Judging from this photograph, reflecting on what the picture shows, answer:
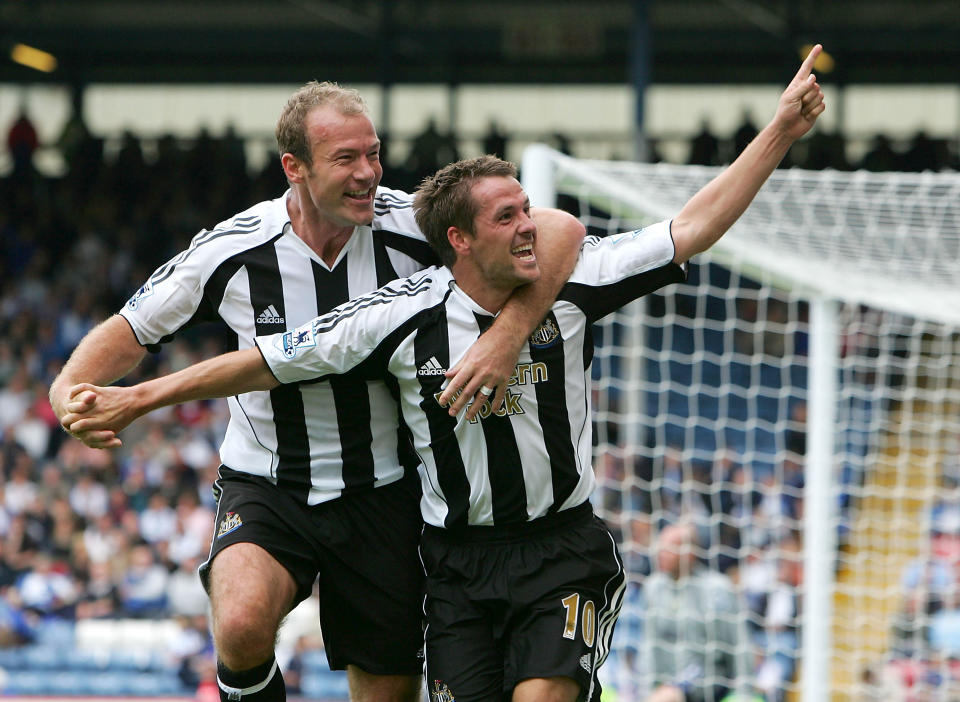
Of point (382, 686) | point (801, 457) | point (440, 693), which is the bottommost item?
point (801, 457)

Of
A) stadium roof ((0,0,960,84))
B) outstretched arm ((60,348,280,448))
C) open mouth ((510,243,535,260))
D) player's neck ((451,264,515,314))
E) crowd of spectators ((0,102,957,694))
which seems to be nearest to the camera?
outstretched arm ((60,348,280,448))

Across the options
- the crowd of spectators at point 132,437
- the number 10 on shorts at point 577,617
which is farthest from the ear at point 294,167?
the crowd of spectators at point 132,437

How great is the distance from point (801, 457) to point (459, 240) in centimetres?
665

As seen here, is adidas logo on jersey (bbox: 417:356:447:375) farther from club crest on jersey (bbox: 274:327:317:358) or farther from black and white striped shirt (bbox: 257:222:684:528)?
club crest on jersey (bbox: 274:327:317:358)

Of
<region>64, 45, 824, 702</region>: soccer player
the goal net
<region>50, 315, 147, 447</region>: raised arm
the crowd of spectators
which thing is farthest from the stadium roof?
<region>50, 315, 147, 447</region>: raised arm

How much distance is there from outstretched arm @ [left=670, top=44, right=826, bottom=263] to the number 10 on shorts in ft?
3.19

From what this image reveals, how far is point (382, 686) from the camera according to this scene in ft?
12.7

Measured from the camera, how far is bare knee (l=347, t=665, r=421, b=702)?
12.7 feet

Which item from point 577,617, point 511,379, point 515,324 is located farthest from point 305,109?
point 577,617

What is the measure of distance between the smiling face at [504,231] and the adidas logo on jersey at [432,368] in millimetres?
291

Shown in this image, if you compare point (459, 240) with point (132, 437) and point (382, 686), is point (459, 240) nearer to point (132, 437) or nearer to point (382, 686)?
point (382, 686)

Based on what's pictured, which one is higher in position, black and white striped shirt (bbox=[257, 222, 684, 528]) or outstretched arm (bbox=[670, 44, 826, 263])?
outstretched arm (bbox=[670, 44, 826, 263])

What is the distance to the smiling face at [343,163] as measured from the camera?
11.5ft

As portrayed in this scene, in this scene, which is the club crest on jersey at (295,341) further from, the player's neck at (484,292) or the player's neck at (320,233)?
the player's neck at (484,292)
